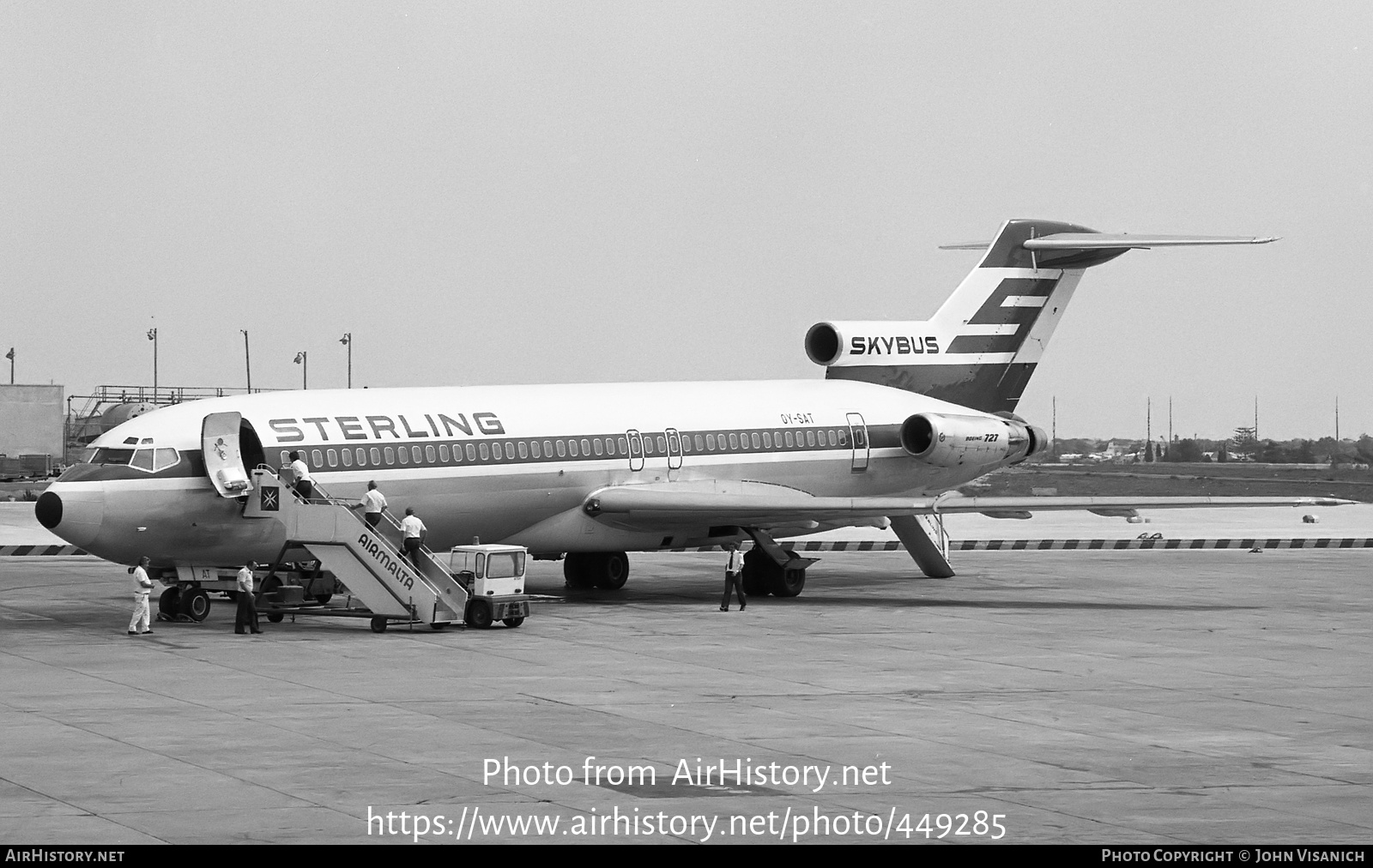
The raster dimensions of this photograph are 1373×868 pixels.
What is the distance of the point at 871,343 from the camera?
37625mm

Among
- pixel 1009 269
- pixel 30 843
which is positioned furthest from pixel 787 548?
pixel 30 843

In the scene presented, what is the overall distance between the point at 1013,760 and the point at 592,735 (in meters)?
3.83

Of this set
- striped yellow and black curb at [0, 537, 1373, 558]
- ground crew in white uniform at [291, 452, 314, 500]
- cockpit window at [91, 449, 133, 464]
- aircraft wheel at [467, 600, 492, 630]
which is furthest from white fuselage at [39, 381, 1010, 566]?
striped yellow and black curb at [0, 537, 1373, 558]

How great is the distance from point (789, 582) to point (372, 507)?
28.1ft

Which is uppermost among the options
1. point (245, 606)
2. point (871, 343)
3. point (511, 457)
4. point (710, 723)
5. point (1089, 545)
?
point (871, 343)

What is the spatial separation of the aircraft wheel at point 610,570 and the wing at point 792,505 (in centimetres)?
230

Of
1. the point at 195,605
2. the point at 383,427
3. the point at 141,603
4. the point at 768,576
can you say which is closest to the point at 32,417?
the point at 768,576

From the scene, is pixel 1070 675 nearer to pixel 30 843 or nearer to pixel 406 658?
pixel 406 658

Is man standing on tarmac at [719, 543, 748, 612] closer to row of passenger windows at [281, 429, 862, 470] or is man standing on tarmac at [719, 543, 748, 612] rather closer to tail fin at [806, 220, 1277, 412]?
row of passenger windows at [281, 429, 862, 470]

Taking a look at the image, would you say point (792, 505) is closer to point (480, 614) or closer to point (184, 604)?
point (480, 614)

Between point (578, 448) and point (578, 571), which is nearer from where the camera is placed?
point (578, 448)

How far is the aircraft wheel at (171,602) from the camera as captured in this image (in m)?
27.8

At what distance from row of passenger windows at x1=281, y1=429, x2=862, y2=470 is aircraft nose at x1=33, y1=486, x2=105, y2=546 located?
2.90m

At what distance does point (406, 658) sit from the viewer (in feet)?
74.9
